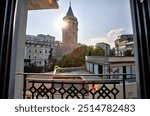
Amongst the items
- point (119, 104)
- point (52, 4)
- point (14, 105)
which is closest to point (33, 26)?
point (52, 4)

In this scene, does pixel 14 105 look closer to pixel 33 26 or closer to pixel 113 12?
pixel 33 26

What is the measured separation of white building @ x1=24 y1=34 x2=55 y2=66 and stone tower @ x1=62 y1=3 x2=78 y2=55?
0.69 ft

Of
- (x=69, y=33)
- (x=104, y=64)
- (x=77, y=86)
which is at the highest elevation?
(x=69, y=33)

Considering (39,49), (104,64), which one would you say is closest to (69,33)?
(39,49)

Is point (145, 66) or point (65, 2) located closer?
point (145, 66)

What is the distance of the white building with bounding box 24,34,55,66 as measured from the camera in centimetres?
205

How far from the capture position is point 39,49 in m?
2.23

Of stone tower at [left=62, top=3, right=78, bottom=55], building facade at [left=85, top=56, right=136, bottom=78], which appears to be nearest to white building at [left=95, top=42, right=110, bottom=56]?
building facade at [left=85, top=56, right=136, bottom=78]

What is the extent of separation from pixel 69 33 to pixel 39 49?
1.95 feet

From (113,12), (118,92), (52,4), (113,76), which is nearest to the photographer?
(118,92)

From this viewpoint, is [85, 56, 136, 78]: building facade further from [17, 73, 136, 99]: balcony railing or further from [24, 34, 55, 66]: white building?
[24, 34, 55, 66]: white building

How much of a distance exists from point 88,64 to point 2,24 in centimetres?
193

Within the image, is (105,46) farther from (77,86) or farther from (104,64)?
(77,86)

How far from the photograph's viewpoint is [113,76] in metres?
2.12
